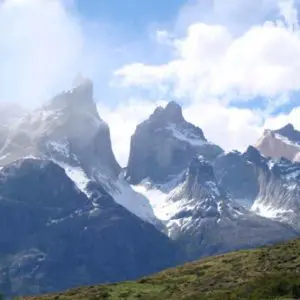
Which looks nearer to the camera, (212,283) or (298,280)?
(298,280)

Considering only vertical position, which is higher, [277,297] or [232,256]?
[232,256]

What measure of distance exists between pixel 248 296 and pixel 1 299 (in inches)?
938

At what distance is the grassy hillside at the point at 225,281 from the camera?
49062 millimetres

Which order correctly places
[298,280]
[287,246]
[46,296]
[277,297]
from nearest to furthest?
[277,297], [298,280], [46,296], [287,246]

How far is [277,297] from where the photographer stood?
152 ft

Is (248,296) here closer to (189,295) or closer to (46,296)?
(189,295)

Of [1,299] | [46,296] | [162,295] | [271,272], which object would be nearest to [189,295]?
[162,295]

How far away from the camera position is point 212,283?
57719 millimetres

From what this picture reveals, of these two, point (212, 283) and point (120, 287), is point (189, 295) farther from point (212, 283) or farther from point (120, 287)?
point (120, 287)

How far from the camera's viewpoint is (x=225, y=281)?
2276 inches

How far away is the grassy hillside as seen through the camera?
49.1m

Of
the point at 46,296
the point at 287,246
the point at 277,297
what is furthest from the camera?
the point at 287,246

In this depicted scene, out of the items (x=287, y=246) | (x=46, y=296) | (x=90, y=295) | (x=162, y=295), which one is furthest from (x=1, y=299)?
(x=287, y=246)

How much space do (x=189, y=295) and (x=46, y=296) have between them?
12278 millimetres
